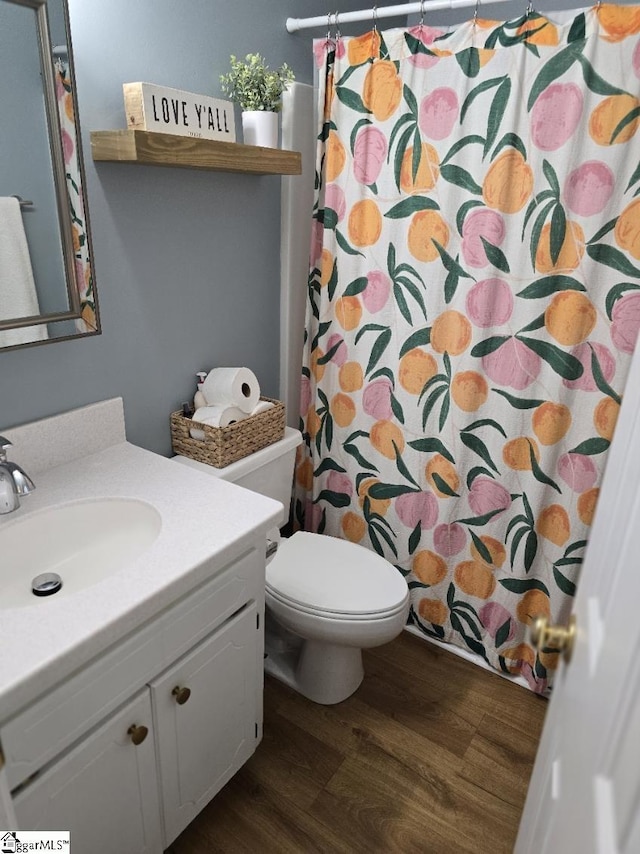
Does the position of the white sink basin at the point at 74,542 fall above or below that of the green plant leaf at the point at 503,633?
above

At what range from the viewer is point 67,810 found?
43.2 inches

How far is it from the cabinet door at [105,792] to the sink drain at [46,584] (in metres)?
0.29

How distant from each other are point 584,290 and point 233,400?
1.03 metres

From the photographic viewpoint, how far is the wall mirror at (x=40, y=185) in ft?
4.13

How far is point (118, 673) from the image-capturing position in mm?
1115

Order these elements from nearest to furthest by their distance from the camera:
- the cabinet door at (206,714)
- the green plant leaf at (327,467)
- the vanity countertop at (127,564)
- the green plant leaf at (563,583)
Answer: the vanity countertop at (127,564) → the cabinet door at (206,714) → the green plant leaf at (563,583) → the green plant leaf at (327,467)

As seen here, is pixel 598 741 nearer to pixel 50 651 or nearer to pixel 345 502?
pixel 50 651

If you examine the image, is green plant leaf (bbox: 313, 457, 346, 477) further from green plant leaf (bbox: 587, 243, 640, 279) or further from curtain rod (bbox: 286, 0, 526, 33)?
curtain rod (bbox: 286, 0, 526, 33)

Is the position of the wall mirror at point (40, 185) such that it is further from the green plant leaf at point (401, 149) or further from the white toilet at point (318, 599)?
the green plant leaf at point (401, 149)

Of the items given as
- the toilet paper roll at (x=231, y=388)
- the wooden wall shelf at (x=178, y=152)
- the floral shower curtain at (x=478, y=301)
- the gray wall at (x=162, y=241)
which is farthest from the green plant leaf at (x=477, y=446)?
the wooden wall shelf at (x=178, y=152)

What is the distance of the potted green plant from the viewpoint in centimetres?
168

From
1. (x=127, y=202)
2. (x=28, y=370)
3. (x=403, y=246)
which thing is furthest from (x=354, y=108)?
(x=28, y=370)

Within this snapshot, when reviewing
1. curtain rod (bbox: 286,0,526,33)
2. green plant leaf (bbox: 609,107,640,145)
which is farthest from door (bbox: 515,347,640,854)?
curtain rod (bbox: 286,0,526,33)

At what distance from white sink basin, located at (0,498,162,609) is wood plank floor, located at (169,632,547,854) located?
770 millimetres
